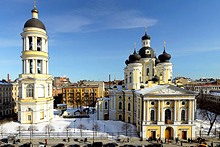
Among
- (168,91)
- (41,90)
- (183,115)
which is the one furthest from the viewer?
(41,90)

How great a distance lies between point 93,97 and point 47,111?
30.5 m

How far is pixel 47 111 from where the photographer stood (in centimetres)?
3372

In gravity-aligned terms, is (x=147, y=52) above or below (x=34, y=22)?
below

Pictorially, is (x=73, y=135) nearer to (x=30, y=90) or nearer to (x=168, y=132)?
(x=30, y=90)

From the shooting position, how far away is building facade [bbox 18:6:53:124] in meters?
31.4

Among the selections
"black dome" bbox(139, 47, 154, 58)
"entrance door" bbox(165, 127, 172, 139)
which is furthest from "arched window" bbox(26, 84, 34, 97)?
"entrance door" bbox(165, 127, 172, 139)

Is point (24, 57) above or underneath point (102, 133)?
above

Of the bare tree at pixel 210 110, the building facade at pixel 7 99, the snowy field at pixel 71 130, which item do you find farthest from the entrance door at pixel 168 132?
the building facade at pixel 7 99

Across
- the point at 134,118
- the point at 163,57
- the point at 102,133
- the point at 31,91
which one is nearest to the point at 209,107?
the point at 163,57

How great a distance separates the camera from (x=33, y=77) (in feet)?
104

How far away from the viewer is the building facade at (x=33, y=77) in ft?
103

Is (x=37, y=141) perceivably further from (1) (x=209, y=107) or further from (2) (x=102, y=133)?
(1) (x=209, y=107)

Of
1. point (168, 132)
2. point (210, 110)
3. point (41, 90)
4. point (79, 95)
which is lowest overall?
point (210, 110)

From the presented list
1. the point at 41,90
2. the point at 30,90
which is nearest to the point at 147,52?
the point at 41,90
